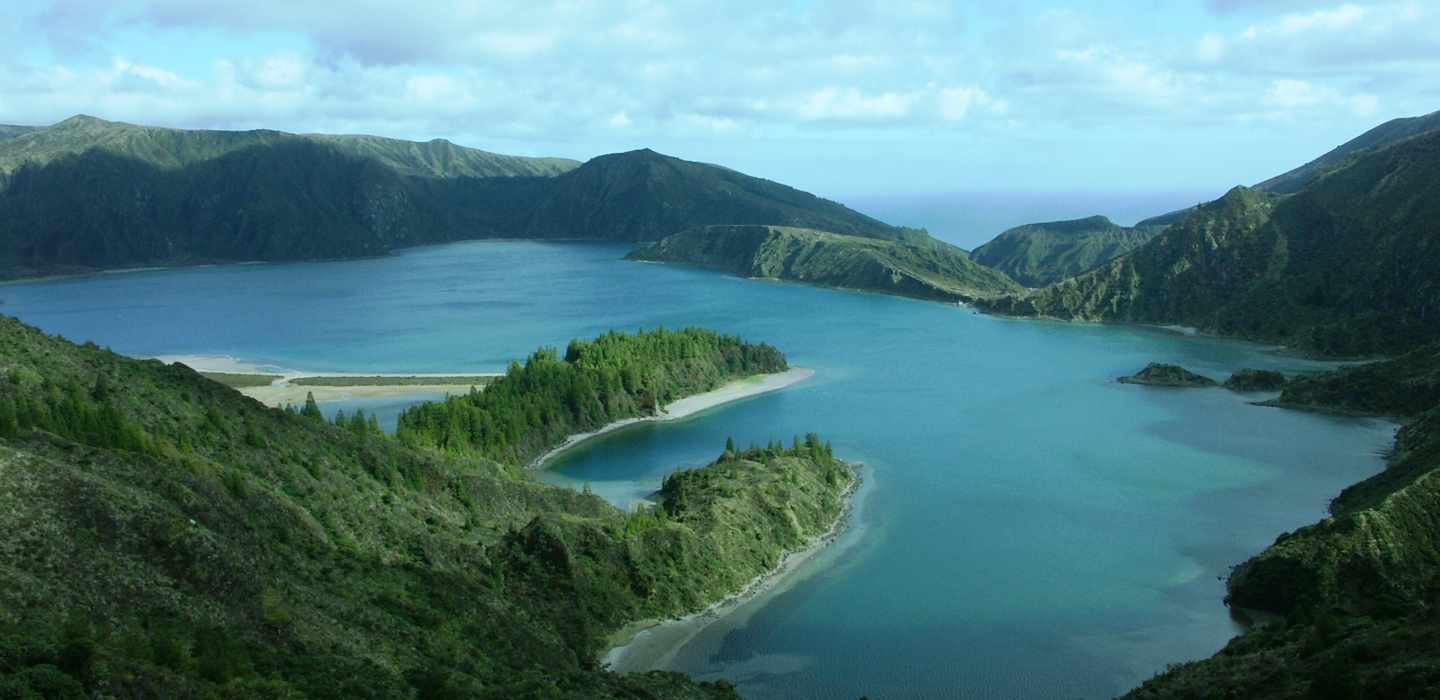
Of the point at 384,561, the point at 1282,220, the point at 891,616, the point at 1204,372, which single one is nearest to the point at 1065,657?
the point at 891,616

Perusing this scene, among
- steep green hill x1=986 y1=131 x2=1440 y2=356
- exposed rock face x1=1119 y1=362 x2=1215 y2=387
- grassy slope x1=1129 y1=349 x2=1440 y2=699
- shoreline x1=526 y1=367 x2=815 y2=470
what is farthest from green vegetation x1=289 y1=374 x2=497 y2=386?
steep green hill x1=986 y1=131 x2=1440 y2=356

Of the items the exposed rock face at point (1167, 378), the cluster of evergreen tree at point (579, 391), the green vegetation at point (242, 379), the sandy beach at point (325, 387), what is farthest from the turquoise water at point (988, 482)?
the green vegetation at point (242, 379)

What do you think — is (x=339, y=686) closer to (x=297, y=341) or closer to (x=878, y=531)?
(x=878, y=531)

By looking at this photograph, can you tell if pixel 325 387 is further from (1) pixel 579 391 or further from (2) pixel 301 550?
(2) pixel 301 550

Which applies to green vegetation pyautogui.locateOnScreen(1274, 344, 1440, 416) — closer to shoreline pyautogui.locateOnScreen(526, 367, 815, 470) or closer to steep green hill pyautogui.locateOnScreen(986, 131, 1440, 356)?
steep green hill pyautogui.locateOnScreen(986, 131, 1440, 356)

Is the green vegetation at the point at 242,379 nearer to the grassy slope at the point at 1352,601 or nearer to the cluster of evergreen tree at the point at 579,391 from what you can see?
the cluster of evergreen tree at the point at 579,391

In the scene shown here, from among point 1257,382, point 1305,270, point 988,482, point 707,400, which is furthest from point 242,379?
point 1305,270

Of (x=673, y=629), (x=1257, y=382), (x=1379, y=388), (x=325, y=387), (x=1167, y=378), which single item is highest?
(x=1379, y=388)
